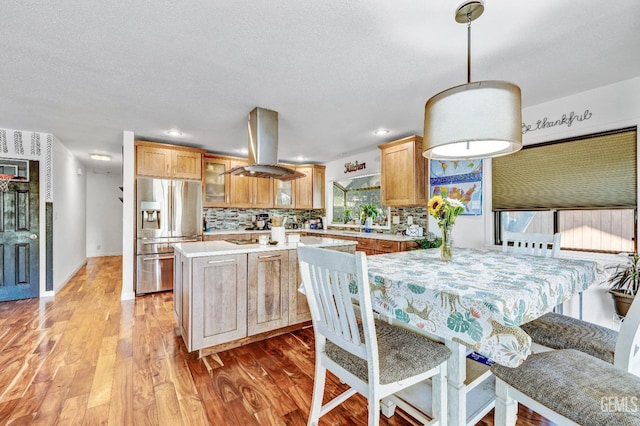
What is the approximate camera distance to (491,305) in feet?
3.38

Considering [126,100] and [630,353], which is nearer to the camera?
[630,353]

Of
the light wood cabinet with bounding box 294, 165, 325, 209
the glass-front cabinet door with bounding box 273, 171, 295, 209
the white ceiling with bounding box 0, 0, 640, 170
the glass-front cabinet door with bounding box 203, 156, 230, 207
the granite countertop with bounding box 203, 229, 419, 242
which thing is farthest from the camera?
the light wood cabinet with bounding box 294, 165, 325, 209

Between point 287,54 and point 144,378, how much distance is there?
2.48 m

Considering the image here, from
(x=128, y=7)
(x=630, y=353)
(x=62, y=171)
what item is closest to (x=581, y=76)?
(x=630, y=353)

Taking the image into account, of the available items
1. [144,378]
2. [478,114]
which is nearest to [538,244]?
[478,114]

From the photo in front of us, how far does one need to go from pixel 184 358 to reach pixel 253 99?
7.72ft

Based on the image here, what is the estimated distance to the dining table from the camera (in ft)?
3.41

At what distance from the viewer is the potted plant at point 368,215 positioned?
5.01m

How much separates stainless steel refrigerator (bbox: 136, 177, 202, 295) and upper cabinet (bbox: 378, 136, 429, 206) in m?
2.89

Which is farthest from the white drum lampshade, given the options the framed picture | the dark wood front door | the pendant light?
the dark wood front door

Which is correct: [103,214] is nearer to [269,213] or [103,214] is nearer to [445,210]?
[269,213]

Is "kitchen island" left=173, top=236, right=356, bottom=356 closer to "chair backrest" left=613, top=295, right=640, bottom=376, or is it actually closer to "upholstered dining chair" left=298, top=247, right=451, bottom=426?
"upholstered dining chair" left=298, top=247, right=451, bottom=426

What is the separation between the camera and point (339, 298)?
120cm

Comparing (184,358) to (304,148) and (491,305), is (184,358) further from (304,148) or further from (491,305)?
(304,148)
